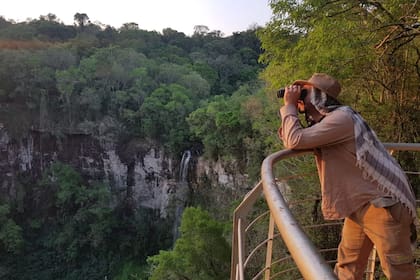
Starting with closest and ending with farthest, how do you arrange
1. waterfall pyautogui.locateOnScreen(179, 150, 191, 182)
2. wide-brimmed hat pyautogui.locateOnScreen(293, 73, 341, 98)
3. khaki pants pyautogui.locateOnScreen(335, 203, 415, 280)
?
khaki pants pyautogui.locateOnScreen(335, 203, 415, 280) < wide-brimmed hat pyautogui.locateOnScreen(293, 73, 341, 98) < waterfall pyautogui.locateOnScreen(179, 150, 191, 182)

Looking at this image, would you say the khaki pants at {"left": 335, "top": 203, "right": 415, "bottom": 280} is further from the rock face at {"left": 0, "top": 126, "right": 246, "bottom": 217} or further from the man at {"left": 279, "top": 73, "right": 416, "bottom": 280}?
the rock face at {"left": 0, "top": 126, "right": 246, "bottom": 217}

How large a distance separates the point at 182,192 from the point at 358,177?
16.9 m

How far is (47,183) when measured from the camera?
20141 mm

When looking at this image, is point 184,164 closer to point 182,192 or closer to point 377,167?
point 182,192

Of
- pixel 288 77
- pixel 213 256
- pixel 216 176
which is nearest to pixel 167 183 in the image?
pixel 216 176

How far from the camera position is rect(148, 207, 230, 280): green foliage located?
360 inches

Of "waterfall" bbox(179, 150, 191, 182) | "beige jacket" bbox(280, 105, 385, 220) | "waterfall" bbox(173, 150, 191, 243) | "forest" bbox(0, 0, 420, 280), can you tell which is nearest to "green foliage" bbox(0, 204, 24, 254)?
"forest" bbox(0, 0, 420, 280)

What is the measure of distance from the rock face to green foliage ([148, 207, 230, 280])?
29.3ft

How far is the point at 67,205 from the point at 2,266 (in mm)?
3628

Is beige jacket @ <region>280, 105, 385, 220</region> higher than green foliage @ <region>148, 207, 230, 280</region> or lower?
higher

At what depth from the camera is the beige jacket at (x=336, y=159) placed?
4.15 ft

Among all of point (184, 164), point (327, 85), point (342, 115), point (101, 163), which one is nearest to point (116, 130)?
point (101, 163)

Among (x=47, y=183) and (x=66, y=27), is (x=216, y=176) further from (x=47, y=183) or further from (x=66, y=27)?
(x=66, y=27)

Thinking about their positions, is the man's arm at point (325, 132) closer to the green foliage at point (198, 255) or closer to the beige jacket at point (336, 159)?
the beige jacket at point (336, 159)
